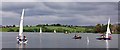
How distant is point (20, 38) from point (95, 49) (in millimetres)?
24430

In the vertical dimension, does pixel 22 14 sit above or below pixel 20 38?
above

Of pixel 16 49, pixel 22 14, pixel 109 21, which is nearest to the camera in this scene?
pixel 16 49

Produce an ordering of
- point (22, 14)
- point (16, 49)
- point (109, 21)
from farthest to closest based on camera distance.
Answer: point (109, 21) → point (22, 14) → point (16, 49)

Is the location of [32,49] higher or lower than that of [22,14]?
lower

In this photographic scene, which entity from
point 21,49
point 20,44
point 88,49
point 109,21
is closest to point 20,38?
point 20,44

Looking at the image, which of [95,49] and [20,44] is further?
[20,44]

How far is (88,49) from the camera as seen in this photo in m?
92.8

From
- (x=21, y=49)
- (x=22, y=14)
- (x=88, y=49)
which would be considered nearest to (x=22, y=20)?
(x=22, y=14)

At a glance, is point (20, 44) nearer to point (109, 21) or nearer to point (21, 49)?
point (21, 49)

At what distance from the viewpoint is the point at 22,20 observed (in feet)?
334

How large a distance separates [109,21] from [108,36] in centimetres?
840

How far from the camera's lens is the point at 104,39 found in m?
141

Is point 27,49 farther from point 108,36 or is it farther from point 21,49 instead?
point 108,36

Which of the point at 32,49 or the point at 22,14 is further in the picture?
the point at 22,14
